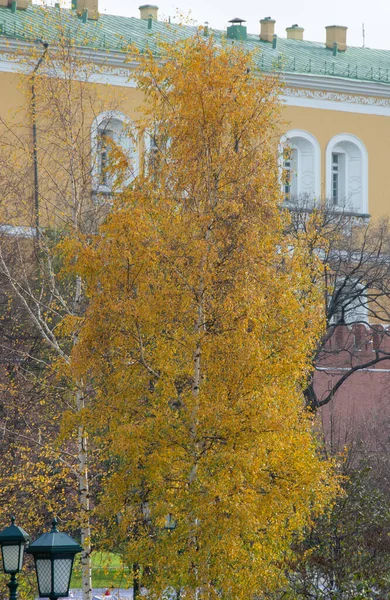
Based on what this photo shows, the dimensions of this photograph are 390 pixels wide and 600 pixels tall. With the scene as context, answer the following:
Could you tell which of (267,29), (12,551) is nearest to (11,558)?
(12,551)

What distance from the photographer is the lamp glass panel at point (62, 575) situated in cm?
958

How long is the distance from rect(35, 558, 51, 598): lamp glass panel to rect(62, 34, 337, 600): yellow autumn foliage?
9.61 ft

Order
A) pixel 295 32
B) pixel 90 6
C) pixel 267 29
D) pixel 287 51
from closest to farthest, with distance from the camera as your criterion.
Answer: pixel 90 6
pixel 287 51
pixel 267 29
pixel 295 32

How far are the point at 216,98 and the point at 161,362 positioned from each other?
8.83ft

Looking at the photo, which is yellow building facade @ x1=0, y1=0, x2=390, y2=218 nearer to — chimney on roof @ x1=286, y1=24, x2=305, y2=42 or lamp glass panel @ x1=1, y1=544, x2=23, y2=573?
chimney on roof @ x1=286, y1=24, x2=305, y2=42

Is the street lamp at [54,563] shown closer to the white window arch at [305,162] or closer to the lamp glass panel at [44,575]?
the lamp glass panel at [44,575]

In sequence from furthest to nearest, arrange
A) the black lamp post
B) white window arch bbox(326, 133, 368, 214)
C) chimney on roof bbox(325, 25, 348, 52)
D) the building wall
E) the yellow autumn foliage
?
1. chimney on roof bbox(325, 25, 348, 52)
2. white window arch bbox(326, 133, 368, 214)
3. the building wall
4. the yellow autumn foliage
5. the black lamp post

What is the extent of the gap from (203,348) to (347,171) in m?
23.5

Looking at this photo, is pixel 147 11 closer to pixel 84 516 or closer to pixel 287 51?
pixel 287 51

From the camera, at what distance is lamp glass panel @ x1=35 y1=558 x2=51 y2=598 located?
9586 millimetres

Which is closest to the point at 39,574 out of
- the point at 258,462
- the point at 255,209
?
the point at 258,462

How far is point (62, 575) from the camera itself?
9641 mm

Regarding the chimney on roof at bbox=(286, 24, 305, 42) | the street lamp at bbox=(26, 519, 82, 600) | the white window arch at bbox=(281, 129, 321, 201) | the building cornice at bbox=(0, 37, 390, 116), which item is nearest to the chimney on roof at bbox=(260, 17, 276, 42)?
the chimney on roof at bbox=(286, 24, 305, 42)

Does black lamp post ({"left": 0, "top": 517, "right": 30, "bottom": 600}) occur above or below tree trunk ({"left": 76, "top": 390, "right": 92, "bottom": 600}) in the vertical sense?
above
